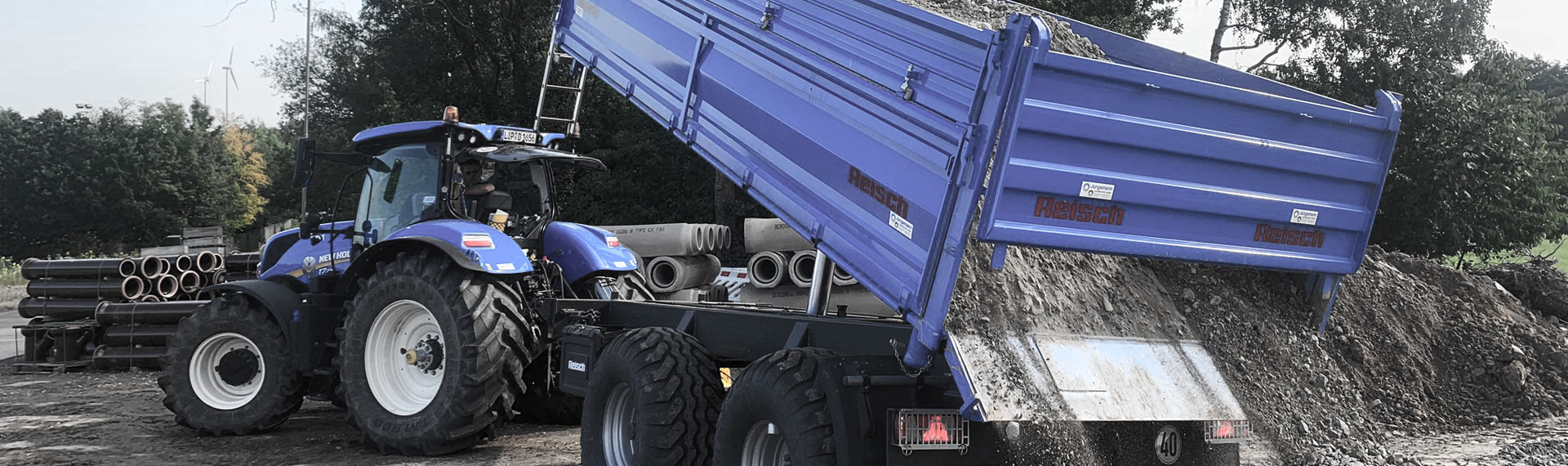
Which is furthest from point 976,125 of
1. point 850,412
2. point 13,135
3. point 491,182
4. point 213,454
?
point 13,135

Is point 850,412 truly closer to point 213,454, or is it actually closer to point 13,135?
point 213,454

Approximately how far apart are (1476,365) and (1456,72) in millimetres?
13977

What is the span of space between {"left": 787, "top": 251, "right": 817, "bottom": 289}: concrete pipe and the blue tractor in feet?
13.0

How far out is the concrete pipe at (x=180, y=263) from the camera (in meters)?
14.0

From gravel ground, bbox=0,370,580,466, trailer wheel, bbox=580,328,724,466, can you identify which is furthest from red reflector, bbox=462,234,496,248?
trailer wheel, bbox=580,328,724,466

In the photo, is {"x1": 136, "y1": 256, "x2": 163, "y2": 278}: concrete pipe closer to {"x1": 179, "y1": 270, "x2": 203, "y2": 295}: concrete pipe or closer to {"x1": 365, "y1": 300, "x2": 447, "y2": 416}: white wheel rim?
{"x1": 179, "y1": 270, "x2": 203, "y2": 295}: concrete pipe

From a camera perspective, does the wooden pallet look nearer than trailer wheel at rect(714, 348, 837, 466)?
No

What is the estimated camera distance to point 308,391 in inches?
324

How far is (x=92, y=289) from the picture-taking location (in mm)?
13672

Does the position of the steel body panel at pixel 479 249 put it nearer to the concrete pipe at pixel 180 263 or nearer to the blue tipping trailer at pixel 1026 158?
the blue tipping trailer at pixel 1026 158

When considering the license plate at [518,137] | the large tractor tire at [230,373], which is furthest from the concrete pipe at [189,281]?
the license plate at [518,137]

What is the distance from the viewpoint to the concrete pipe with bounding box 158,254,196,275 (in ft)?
46.1

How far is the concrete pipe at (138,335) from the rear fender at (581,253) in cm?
663

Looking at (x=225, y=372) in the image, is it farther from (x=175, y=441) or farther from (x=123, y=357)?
(x=123, y=357)
